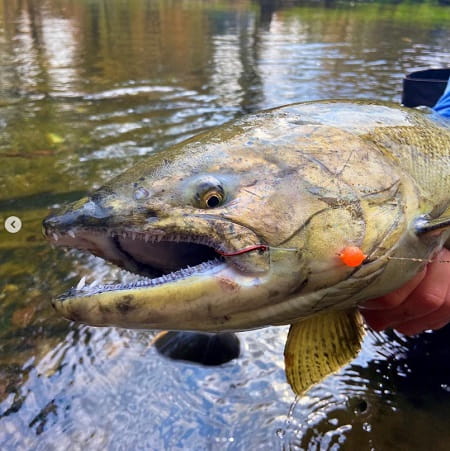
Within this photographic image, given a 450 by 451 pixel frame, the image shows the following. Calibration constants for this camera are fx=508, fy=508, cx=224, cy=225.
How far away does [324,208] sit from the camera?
5.28 ft

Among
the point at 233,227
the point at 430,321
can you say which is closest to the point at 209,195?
the point at 233,227

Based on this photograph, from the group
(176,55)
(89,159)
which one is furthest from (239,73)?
(89,159)

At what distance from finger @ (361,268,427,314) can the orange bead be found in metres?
0.45

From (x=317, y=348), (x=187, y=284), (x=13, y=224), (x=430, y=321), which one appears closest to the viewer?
(x=187, y=284)

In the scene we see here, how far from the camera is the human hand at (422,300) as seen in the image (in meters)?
2.03

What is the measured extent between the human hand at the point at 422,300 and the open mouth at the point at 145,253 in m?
0.78

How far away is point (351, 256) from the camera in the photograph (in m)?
1.59

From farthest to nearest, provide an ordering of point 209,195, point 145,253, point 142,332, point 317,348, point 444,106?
point 444,106 → point 142,332 → point 317,348 → point 145,253 → point 209,195

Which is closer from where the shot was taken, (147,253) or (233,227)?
(233,227)

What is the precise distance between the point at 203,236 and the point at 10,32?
14.2 m

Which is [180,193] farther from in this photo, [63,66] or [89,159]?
[63,66]

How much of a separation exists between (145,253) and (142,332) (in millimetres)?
1350

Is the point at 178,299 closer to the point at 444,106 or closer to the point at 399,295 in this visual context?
the point at 399,295

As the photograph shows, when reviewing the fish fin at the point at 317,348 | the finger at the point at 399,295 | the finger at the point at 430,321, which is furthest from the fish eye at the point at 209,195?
the finger at the point at 430,321
